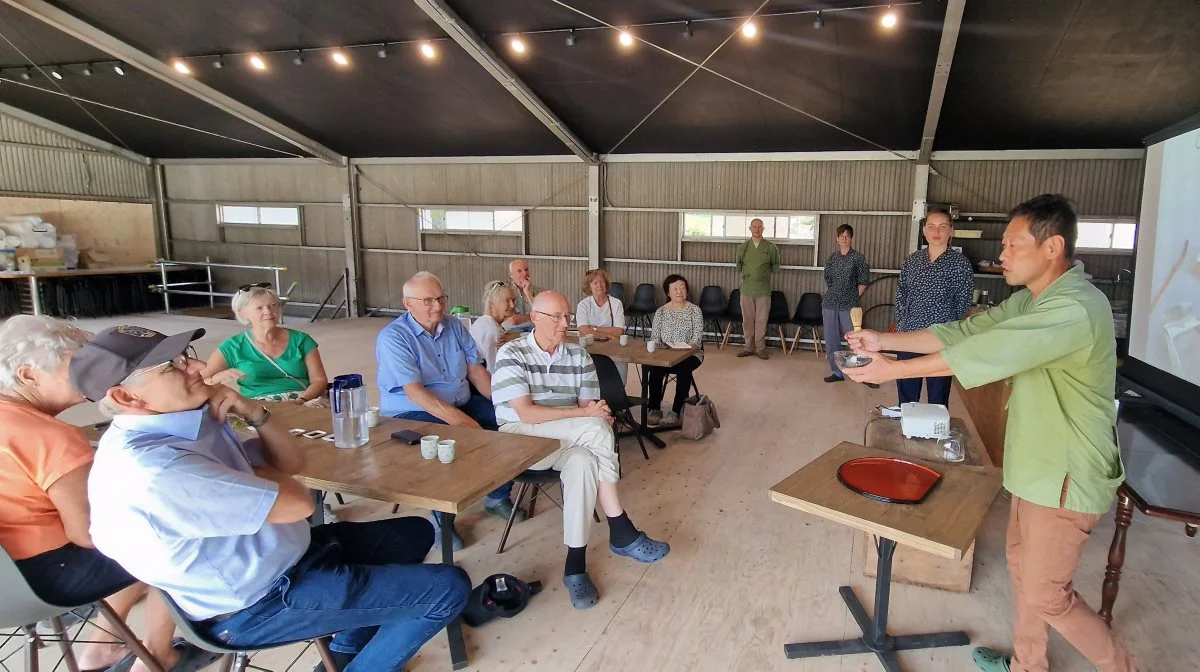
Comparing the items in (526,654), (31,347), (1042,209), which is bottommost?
(526,654)

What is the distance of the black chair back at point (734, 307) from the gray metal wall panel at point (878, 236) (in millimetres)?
1347

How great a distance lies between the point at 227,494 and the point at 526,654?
131 cm

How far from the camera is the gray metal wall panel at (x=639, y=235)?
30.8ft

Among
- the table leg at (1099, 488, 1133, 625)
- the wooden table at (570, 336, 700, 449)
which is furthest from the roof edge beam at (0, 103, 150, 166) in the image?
the table leg at (1099, 488, 1133, 625)

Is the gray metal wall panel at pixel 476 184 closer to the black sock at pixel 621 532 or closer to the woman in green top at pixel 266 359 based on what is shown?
the woman in green top at pixel 266 359

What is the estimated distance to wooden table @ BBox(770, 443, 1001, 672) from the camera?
1.78 metres

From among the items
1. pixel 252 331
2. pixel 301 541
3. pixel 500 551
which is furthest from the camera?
pixel 252 331

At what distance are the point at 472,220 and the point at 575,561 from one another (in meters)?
8.61

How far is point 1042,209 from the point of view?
6.05 ft

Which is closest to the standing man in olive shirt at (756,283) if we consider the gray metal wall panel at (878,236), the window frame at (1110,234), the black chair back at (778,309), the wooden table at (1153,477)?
the black chair back at (778,309)

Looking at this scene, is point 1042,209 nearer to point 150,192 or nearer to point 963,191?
point 963,191

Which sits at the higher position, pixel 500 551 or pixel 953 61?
pixel 953 61

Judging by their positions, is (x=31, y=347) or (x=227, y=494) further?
(x=31, y=347)

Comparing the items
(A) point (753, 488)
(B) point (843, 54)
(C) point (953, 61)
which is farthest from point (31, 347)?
(C) point (953, 61)
